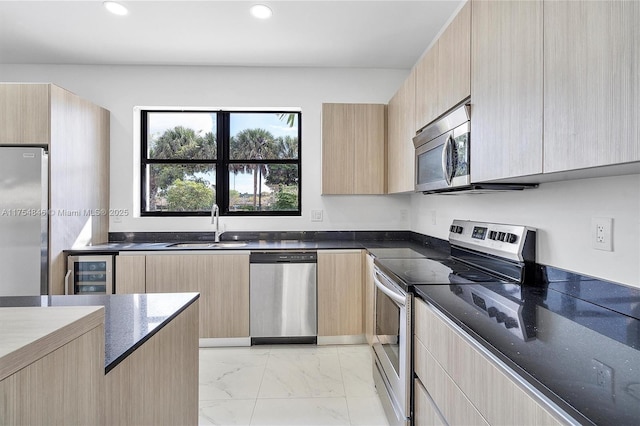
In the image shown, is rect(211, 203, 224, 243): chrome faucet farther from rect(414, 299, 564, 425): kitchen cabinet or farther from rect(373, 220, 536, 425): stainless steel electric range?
rect(414, 299, 564, 425): kitchen cabinet

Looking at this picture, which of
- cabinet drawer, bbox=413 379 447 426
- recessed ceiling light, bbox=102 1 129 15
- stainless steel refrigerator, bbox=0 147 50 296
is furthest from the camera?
stainless steel refrigerator, bbox=0 147 50 296

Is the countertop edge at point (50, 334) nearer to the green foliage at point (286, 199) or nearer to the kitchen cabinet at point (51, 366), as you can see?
the kitchen cabinet at point (51, 366)

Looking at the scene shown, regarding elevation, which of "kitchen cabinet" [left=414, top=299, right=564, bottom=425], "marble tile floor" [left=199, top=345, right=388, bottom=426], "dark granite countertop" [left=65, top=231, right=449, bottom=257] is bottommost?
"marble tile floor" [left=199, top=345, right=388, bottom=426]

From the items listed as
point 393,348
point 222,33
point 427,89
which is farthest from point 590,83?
point 222,33

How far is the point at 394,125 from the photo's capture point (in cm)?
267

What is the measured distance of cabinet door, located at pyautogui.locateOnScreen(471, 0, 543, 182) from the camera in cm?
101

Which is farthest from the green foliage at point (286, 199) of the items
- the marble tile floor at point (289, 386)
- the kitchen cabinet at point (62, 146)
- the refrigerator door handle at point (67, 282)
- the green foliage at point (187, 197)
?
the refrigerator door handle at point (67, 282)

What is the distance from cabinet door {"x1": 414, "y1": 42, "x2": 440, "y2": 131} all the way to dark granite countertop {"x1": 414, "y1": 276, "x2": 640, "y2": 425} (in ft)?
3.55

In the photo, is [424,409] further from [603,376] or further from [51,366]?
[51,366]

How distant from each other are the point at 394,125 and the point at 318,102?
36.1 inches

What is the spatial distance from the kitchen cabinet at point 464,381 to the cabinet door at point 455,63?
1.02 metres

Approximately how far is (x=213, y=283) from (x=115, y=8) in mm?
2193

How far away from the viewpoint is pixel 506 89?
115cm

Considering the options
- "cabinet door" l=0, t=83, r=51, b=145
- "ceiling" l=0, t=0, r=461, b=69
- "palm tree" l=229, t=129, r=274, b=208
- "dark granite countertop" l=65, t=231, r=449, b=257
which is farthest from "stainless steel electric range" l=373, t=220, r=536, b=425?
"cabinet door" l=0, t=83, r=51, b=145
